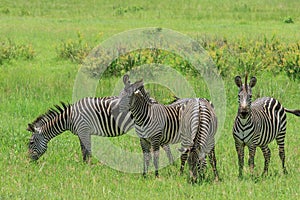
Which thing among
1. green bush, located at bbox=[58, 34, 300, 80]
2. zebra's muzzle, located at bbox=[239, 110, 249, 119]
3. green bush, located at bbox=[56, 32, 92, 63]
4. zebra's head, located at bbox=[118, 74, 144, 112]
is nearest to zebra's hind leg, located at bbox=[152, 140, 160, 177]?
zebra's head, located at bbox=[118, 74, 144, 112]

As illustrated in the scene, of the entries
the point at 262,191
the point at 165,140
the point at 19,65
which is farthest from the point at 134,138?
the point at 19,65

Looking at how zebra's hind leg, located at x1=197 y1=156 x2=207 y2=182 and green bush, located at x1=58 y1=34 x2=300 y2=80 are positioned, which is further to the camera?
green bush, located at x1=58 y1=34 x2=300 y2=80

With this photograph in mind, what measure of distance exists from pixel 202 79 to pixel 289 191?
9608 mm

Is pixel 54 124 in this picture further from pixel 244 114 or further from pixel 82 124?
pixel 244 114

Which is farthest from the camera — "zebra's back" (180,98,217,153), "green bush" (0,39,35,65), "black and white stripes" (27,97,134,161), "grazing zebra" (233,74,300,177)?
"green bush" (0,39,35,65)

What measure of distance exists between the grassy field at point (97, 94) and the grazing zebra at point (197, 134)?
0.93 ft

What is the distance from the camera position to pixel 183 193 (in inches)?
332

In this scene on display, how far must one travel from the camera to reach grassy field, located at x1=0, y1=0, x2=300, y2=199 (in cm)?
867

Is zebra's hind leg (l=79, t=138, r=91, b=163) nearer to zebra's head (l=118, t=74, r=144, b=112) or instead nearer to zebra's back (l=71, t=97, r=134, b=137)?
zebra's back (l=71, t=97, r=134, b=137)

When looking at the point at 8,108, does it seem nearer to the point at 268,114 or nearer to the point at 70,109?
the point at 70,109

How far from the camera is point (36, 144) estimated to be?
35.1 feet

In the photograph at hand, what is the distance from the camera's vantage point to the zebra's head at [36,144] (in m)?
10.7

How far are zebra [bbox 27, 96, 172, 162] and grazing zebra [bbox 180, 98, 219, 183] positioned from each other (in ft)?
5.10

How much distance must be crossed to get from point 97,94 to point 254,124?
763 centimetres
